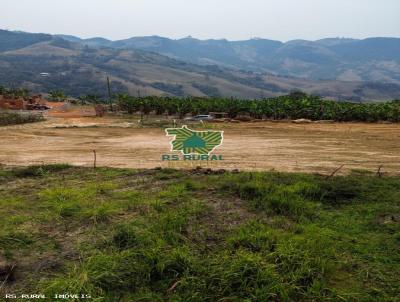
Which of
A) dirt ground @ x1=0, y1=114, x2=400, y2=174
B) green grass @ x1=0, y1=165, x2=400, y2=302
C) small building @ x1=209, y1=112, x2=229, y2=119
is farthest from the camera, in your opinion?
small building @ x1=209, y1=112, x2=229, y2=119

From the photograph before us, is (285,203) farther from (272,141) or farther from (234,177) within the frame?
(272,141)

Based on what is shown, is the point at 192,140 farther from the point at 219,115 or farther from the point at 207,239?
the point at 219,115

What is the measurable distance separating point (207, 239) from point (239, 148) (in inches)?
416

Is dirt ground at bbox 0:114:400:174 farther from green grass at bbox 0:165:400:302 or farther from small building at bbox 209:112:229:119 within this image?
small building at bbox 209:112:229:119

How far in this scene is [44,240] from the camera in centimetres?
719

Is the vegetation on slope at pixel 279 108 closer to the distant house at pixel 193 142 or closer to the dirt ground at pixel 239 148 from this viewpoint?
the dirt ground at pixel 239 148

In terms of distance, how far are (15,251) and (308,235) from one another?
168 inches

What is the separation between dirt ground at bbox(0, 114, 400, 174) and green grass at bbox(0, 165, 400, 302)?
3.29 metres

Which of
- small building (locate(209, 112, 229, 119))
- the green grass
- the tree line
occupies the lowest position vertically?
the green grass

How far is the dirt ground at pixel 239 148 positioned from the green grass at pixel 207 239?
3293mm

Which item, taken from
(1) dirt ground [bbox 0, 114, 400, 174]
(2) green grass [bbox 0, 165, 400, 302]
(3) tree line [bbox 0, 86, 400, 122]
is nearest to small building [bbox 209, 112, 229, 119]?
(3) tree line [bbox 0, 86, 400, 122]

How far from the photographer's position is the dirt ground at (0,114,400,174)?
13.9 meters

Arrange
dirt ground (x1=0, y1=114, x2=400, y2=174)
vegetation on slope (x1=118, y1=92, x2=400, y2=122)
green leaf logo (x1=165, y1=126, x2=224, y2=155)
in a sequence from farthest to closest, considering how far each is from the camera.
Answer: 1. vegetation on slope (x1=118, y1=92, x2=400, y2=122)
2. dirt ground (x1=0, y1=114, x2=400, y2=174)
3. green leaf logo (x1=165, y1=126, x2=224, y2=155)

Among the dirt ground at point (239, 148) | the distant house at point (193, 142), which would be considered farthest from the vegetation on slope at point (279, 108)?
the distant house at point (193, 142)
